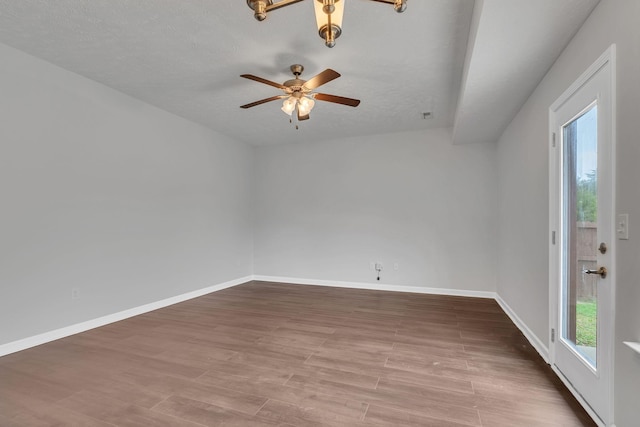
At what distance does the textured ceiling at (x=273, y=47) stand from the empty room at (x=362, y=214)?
23 millimetres

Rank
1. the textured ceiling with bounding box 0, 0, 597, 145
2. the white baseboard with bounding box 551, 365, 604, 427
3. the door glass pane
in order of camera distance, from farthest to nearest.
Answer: the textured ceiling with bounding box 0, 0, 597, 145, the door glass pane, the white baseboard with bounding box 551, 365, 604, 427

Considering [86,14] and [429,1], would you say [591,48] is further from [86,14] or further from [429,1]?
[86,14]

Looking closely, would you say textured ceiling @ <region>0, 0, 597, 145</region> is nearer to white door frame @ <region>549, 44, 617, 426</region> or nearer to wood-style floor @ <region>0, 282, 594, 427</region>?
white door frame @ <region>549, 44, 617, 426</region>

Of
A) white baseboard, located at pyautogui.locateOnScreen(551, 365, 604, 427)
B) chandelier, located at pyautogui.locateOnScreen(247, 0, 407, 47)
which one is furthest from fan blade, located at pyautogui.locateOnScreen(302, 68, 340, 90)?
white baseboard, located at pyautogui.locateOnScreen(551, 365, 604, 427)

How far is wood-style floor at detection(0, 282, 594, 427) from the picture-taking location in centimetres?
182

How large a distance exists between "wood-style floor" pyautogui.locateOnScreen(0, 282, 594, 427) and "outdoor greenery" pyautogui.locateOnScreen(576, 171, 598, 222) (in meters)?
1.20

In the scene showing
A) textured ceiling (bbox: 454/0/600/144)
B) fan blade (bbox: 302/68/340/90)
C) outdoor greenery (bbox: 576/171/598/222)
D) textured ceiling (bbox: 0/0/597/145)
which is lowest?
outdoor greenery (bbox: 576/171/598/222)

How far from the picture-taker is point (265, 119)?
4.49 metres

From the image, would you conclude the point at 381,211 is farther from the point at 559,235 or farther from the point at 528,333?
the point at 559,235

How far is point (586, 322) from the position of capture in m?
1.91

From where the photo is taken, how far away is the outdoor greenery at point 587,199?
1797 millimetres

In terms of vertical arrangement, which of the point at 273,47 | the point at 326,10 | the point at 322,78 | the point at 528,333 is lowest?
the point at 528,333

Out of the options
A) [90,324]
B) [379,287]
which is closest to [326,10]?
[90,324]

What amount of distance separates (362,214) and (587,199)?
3.55 meters
